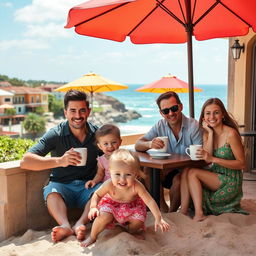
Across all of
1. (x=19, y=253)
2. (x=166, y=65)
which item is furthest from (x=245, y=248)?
(x=166, y=65)

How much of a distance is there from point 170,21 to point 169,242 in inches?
115

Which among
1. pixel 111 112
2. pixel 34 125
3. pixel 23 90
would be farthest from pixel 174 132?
pixel 23 90

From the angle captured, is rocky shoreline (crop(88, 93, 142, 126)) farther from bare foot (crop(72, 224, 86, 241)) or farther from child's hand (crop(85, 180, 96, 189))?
bare foot (crop(72, 224, 86, 241))

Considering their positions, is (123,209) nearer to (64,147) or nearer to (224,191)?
(64,147)

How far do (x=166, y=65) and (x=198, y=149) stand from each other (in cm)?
10496

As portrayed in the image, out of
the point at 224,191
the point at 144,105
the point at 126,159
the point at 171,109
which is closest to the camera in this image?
the point at 126,159

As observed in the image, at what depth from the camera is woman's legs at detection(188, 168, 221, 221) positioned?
10.7ft

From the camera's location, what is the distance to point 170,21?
16.0 feet

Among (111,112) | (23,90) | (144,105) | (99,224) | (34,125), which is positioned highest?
(23,90)

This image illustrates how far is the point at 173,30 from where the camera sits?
4.98m

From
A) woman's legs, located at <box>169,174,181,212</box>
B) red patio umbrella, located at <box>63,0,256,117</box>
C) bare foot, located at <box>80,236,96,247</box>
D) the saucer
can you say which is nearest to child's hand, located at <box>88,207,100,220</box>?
bare foot, located at <box>80,236,96,247</box>

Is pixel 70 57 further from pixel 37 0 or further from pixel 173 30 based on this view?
pixel 173 30

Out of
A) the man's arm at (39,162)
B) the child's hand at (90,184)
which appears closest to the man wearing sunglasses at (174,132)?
the child's hand at (90,184)

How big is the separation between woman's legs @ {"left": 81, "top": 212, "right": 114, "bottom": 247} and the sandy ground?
0.05 meters
